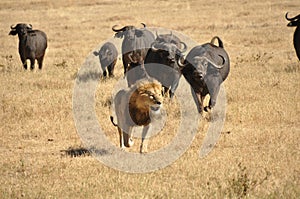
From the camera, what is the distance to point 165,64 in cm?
1184

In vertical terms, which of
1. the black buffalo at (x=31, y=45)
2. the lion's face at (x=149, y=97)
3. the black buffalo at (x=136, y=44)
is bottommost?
the black buffalo at (x=31, y=45)

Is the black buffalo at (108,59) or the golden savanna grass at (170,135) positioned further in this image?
the black buffalo at (108,59)

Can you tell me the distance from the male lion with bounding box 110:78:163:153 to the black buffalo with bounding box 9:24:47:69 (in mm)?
9027

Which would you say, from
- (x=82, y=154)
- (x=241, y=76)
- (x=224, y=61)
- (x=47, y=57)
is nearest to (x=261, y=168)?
(x=82, y=154)

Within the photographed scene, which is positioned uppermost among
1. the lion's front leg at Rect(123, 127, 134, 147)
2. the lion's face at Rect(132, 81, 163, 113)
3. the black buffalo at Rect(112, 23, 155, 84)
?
the lion's face at Rect(132, 81, 163, 113)

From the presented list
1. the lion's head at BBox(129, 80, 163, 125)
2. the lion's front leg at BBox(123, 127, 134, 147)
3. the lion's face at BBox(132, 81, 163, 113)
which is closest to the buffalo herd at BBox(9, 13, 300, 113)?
the lion's front leg at BBox(123, 127, 134, 147)

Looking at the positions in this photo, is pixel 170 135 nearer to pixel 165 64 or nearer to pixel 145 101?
pixel 145 101

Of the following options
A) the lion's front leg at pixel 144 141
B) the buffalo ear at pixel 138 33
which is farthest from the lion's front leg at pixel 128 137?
the buffalo ear at pixel 138 33

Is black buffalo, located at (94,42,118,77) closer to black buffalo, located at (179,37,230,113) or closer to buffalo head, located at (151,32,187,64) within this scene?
buffalo head, located at (151,32,187,64)

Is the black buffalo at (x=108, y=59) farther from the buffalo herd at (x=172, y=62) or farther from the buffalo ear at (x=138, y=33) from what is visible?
the buffalo ear at (x=138, y=33)

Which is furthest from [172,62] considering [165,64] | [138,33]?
[138,33]

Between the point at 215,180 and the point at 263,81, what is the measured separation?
705cm

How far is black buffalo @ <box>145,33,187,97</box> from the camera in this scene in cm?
1174

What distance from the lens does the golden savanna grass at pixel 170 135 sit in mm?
6598
